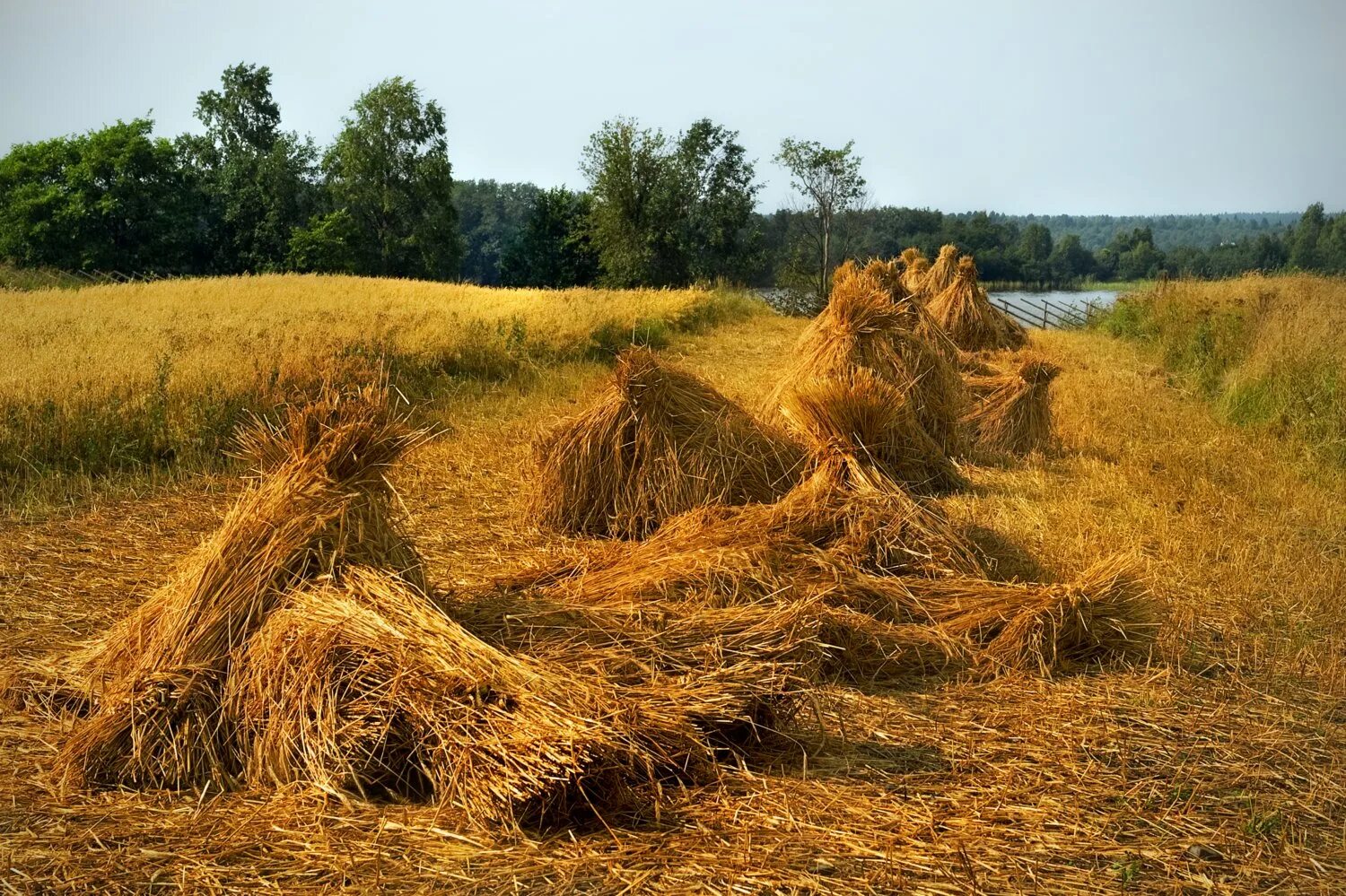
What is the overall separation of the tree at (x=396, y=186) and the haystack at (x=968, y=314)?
40.0 metres

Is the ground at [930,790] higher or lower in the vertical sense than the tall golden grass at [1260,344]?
lower

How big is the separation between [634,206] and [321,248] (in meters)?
15.9

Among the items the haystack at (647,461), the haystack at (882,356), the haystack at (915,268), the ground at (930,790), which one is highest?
the haystack at (915,268)

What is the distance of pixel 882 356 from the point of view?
28.1ft

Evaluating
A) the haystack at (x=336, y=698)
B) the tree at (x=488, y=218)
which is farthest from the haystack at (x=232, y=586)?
the tree at (x=488, y=218)

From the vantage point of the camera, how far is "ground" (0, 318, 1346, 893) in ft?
9.34

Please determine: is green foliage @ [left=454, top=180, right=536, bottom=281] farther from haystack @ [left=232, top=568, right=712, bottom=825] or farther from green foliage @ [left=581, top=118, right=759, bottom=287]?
haystack @ [left=232, top=568, right=712, bottom=825]

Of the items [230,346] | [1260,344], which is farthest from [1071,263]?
[230,346]

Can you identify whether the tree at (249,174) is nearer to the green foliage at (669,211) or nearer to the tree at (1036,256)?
the green foliage at (669,211)

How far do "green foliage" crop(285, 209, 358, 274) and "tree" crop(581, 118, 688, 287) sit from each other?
42.6 ft

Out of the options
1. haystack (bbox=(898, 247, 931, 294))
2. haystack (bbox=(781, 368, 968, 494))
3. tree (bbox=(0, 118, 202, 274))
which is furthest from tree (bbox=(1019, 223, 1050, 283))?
tree (bbox=(0, 118, 202, 274))

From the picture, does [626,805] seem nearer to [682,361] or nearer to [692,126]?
[682,361]

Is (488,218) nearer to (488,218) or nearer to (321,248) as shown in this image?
(488,218)

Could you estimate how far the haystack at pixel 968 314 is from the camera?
674 inches
